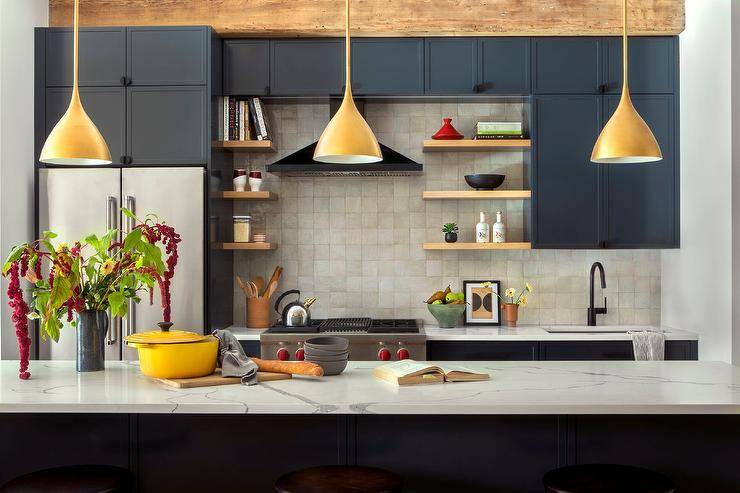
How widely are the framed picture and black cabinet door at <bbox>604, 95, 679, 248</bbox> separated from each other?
83cm

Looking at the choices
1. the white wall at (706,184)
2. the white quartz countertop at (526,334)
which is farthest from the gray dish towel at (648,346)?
the white wall at (706,184)

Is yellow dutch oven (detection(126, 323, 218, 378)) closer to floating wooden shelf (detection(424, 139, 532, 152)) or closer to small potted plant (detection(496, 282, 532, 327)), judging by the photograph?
floating wooden shelf (detection(424, 139, 532, 152))

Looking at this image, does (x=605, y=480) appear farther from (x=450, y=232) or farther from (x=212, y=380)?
(x=450, y=232)

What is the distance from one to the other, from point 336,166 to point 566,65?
1633mm

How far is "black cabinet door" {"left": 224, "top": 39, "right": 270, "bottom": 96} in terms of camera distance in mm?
4754

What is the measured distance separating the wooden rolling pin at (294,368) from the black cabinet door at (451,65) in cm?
258

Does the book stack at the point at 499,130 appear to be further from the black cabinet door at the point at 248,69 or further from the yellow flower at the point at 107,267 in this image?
the yellow flower at the point at 107,267

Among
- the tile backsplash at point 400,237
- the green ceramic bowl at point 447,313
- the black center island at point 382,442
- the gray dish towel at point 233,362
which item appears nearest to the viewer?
the black center island at point 382,442

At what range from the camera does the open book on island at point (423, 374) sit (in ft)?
8.38

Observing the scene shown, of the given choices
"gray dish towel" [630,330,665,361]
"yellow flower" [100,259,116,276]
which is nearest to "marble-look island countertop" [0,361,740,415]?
"yellow flower" [100,259,116,276]

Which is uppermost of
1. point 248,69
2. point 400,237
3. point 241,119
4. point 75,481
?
point 248,69

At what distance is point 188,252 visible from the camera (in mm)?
4422

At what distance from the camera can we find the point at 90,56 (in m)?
4.55

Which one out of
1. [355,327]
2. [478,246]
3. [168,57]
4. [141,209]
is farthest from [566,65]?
[141,209]
